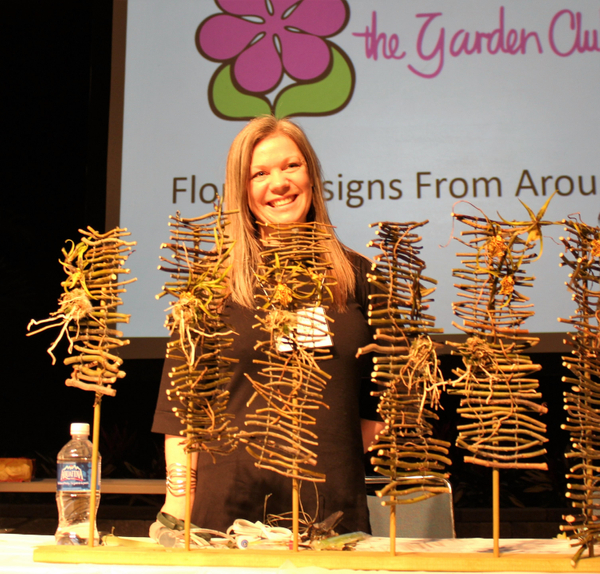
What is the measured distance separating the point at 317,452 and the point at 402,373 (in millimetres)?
427

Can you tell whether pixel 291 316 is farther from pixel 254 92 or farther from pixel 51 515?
pixel 51 515

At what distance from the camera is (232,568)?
0.73 m

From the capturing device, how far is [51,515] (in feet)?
8.87

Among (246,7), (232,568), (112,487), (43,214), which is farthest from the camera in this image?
(43,214)

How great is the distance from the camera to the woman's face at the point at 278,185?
3.90 feet

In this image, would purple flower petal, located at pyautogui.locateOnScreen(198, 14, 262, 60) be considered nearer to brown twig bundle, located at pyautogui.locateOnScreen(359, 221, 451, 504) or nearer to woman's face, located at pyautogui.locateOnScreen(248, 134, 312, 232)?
woman's face, located at pyautogui.locateOnScreen(248, 134, 312, 232)

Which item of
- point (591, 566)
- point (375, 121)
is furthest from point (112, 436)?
point (591, 566)

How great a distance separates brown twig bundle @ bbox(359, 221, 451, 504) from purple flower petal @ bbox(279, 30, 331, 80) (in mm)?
1659

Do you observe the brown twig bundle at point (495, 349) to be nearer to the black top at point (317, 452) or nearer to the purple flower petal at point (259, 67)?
the black top at point (317, 452)

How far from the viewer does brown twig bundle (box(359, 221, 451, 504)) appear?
0.74 metres

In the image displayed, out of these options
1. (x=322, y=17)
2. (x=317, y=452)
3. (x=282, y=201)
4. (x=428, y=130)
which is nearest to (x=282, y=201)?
(x=282, y=201)

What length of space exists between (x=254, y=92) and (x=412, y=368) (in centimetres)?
176

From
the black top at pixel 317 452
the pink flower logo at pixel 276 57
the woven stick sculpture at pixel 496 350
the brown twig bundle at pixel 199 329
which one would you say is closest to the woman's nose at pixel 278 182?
the black top at pixel 317 452

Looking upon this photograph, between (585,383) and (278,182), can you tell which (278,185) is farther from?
(585,383)
